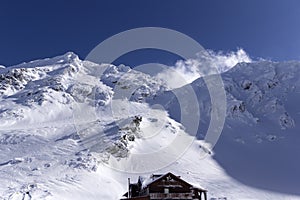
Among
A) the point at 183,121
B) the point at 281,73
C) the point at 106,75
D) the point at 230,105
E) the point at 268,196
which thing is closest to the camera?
the point at 268,196

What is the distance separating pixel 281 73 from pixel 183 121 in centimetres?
4689

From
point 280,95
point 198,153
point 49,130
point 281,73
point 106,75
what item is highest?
point 106,75

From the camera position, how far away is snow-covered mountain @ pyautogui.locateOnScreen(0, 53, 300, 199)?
203ft

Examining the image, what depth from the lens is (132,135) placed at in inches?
3226

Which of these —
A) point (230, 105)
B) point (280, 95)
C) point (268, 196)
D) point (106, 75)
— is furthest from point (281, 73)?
point (268, 196)

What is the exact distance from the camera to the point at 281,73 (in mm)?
131250

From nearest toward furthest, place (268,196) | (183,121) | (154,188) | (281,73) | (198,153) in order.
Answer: (154,188), (268,196), (198,153), (183,121), (281,73)

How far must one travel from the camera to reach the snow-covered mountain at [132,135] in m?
61.9

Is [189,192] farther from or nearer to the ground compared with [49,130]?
nearer to the ground

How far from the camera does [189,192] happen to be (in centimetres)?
4222

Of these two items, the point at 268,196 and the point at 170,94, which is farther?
the point at 170,94

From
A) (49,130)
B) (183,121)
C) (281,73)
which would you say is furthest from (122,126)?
(281,73)

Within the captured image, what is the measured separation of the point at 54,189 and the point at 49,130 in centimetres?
3195

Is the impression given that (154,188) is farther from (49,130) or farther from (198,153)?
(49,130)
